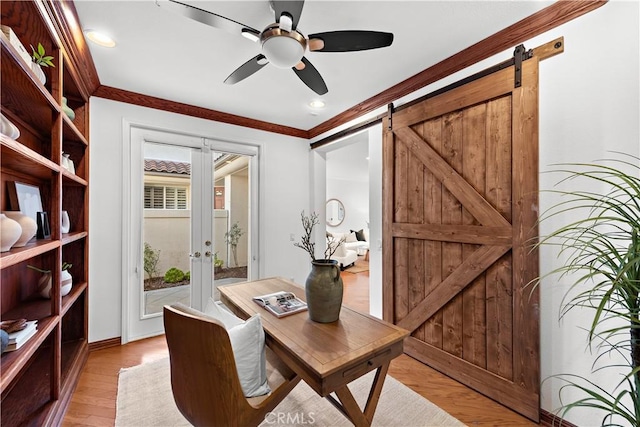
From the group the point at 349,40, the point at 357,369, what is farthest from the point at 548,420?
the point at 349,40

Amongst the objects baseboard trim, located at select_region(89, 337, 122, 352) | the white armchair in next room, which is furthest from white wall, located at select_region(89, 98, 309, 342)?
Answer: the white armchair in next room

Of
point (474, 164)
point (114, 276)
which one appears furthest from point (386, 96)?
point (114, 276)

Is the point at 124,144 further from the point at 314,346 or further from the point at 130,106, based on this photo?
the point at 314,346

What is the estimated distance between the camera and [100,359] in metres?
2.51

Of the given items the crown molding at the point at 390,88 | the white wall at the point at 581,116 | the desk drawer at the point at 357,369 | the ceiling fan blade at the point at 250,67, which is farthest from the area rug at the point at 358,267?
the ceiling fan blade at the point at 250,67

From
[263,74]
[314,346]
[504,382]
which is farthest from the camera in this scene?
[263,74]

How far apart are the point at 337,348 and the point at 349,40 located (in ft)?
5.50

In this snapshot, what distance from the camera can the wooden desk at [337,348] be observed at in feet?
3.96

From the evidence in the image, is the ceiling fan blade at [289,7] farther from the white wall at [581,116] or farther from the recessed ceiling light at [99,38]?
the white wall at [581,116]

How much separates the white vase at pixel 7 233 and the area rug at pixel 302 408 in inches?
50.2

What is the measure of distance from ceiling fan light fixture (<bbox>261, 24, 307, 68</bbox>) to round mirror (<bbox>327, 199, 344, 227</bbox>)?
6.38 m

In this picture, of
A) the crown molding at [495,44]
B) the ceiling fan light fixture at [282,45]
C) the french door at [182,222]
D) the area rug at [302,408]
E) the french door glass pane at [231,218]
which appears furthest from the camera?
the french door glass pane at [231,218]

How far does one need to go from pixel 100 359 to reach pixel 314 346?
7.80ft

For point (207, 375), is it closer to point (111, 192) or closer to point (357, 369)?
point (357, 369)
